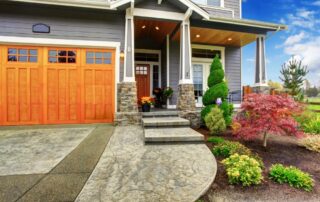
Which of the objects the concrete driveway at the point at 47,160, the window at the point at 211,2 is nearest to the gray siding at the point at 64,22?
the concrete driveway at the point at 47,160

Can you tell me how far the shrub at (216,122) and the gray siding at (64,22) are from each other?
338 cm

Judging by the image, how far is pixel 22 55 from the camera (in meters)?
5.99

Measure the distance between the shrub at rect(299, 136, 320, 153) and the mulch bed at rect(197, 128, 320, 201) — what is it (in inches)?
4.4

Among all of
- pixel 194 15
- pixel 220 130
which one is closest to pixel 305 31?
pixel 194 15

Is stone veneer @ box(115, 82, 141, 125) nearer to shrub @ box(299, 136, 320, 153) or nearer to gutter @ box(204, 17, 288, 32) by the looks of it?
gutter @ box(204, 17, 288, 32)

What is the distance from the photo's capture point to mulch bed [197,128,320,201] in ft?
8.14

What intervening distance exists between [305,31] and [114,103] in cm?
2923

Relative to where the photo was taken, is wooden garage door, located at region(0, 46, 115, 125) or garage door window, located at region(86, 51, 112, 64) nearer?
wooden garage door, located at region(0, 46, 115, 125)

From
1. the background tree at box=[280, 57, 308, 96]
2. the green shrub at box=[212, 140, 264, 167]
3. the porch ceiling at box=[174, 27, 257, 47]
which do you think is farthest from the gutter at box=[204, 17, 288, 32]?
the background tree at box=[280, 57, 308, 96]

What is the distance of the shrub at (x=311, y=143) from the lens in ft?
13.8

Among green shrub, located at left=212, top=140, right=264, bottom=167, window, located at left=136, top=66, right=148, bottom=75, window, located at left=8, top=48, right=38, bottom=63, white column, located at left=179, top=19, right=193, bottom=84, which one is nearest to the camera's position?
green shrub, located at left=212, top=140, right=264, bottom=167

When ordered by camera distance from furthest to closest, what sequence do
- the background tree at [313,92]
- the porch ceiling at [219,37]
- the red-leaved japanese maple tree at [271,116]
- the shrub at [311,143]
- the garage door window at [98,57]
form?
1. the background tree at [313,92]
2. the porch ceiling at [219,37]
3. the garage door window at [98,57]
4. the shrub at [311,143]
5. the red-leaved japanese maple tree at [271,116]

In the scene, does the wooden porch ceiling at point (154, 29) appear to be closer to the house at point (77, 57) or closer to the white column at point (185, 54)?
the house at point (77, 57)

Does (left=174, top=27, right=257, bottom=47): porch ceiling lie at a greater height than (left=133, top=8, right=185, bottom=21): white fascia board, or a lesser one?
lesser
